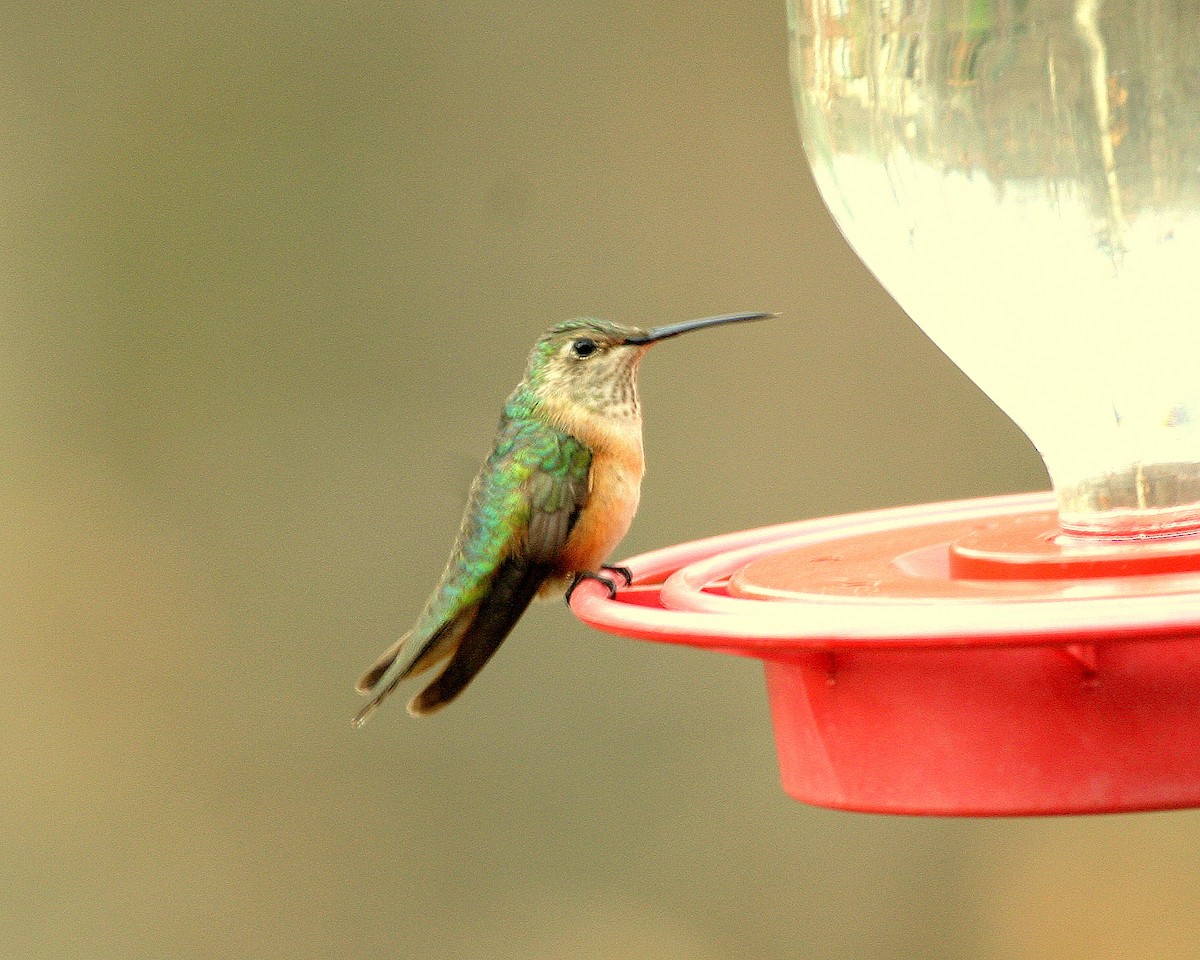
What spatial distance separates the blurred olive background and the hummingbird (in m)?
1.87

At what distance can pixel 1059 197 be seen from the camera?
1907 millimetres

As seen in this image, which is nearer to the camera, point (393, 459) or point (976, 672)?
point (976, 672)

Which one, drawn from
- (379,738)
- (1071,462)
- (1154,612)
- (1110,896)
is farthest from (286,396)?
(1154,612)

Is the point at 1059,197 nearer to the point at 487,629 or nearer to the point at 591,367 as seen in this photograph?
the point at 487,629

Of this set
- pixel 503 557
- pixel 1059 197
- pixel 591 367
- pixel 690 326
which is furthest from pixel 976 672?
pixel 591 367

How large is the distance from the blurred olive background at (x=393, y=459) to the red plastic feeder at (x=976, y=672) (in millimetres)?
3343

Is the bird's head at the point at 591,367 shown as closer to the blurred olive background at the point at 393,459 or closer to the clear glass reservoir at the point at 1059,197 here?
the clear glass reservoir at the point at 1059,197

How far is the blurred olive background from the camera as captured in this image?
17.0ft

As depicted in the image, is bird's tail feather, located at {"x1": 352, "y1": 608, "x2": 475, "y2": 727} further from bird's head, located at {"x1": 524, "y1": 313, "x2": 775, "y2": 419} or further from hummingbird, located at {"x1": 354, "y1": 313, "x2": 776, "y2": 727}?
bird's head, located at {"x1": 524, "y1": 313, "x2": 775, "y2": 419}

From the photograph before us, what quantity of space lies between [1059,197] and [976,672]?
560mm

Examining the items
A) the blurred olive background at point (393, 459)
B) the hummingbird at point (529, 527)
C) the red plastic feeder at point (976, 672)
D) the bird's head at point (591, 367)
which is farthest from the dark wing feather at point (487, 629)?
the blurred olive background at point (393, 459)

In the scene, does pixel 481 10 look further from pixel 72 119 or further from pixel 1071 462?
pixel 1071 462

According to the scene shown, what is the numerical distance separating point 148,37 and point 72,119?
0.34 m

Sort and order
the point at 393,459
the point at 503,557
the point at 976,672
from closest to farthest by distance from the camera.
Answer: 1. the point at 976,672
2. the point at 503,557
3. the point at 393,459
